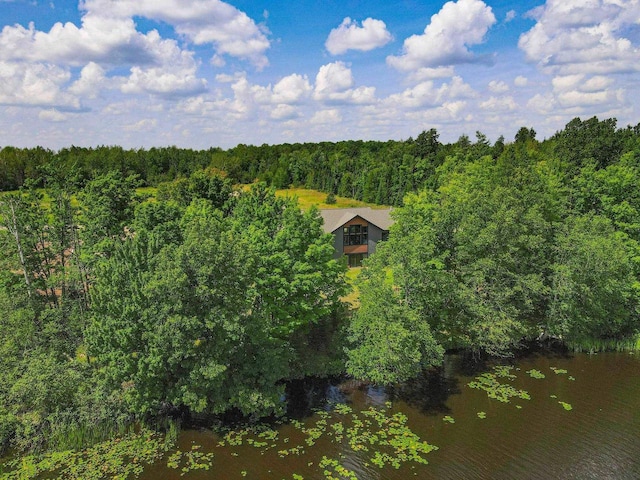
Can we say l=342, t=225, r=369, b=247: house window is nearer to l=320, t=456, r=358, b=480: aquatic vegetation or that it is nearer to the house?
the house

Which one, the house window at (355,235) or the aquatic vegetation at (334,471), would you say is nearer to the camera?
the aquatic vegetation at (334,471)

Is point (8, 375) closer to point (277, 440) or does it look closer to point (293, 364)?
A: point (277, 440)

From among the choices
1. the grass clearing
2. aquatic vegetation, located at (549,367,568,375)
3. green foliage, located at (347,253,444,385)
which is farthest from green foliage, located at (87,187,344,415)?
the grass clearing

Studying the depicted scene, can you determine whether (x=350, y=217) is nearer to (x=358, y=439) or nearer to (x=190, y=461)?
(x=358, y=439)

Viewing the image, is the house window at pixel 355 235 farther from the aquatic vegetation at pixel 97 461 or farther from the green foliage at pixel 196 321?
the aquatic vegetation at pixel 97 461

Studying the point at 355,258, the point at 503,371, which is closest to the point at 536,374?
the point at 503,371

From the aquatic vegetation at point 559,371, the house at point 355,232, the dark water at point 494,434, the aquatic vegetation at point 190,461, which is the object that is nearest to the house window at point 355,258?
the house at point 355,232
